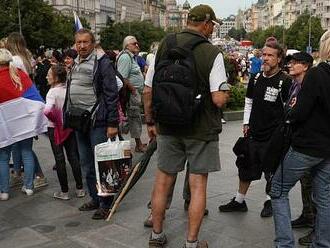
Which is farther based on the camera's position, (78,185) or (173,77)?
(78,185)

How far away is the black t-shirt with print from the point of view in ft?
17.2

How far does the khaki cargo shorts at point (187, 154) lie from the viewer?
4332 mm

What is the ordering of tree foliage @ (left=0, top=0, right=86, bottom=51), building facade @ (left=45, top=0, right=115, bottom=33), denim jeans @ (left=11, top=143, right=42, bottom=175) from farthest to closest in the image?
building facade @ (left=45, top=0, right=115, bottom=33)
tree foliage @ (left=0, top=0, right=86, bottom=51)
denim jeans @ (left=11, top=143, right=42, bottom=175)

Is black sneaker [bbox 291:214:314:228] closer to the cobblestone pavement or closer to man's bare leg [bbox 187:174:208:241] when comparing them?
the cobblestone pavement

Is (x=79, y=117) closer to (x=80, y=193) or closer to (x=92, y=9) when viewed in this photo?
(x=80, y=193)

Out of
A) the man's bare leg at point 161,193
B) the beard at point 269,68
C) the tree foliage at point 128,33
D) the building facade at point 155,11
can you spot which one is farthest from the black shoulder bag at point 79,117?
the building facade at point 155,11

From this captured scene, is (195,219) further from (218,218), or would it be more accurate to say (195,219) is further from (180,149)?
(218,218)

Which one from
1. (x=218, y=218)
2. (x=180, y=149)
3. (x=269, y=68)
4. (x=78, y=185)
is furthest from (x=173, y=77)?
(x=78, y=185)

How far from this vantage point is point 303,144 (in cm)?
407

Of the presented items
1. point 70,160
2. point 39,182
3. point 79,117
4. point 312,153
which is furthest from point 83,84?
point 312,153

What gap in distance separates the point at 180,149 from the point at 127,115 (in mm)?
4654

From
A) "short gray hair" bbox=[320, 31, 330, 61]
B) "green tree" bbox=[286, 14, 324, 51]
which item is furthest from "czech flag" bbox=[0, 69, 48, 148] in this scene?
"green tree" bbox=[286, 14, 324, 51]

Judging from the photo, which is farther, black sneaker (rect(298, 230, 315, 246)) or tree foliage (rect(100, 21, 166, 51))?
tree foliage (rect(100, 21, 166, 51))

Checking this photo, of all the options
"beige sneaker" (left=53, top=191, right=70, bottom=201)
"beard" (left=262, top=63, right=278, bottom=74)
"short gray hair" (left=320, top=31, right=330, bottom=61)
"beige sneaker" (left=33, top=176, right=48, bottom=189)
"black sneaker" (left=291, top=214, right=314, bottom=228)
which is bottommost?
"beige sneaker" (left=33, top=176, right=48, bottom=189)
